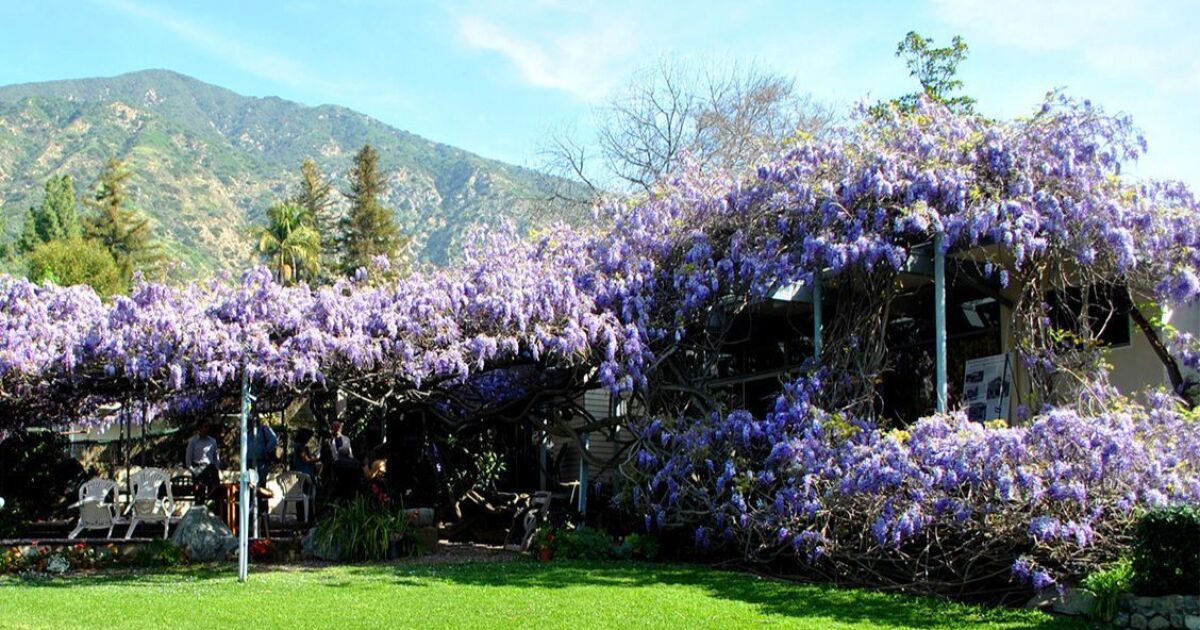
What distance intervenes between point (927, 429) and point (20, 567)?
9.24m

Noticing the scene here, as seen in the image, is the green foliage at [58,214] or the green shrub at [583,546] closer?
the green shrub at [583,546]

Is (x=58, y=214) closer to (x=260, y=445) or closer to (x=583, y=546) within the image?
(x=260, y=445)

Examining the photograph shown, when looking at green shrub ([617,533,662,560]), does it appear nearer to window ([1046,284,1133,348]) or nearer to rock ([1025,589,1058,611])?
rock ([1025,589,1058,611])

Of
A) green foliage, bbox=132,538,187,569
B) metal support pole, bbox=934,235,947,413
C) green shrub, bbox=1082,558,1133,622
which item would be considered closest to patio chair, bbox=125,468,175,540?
green foliage, bbox=132,538,187,569

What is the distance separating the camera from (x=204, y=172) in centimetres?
10144

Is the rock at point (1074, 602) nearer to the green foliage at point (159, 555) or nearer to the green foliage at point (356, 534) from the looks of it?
the green foliage at point (356, 534)

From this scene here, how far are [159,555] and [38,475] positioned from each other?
628 cm

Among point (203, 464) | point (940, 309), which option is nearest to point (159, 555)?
point (203, 464)

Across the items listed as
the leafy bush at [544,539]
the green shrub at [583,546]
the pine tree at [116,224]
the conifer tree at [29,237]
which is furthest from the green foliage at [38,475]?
the pine tree at [116,224]

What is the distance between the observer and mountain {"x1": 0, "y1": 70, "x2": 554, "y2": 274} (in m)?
85.2

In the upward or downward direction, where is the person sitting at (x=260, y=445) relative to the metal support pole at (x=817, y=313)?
downward

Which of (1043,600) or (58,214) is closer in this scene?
(1043,600)

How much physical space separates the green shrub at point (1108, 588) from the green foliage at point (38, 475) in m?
14.4

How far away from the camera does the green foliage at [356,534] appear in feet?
41.9
